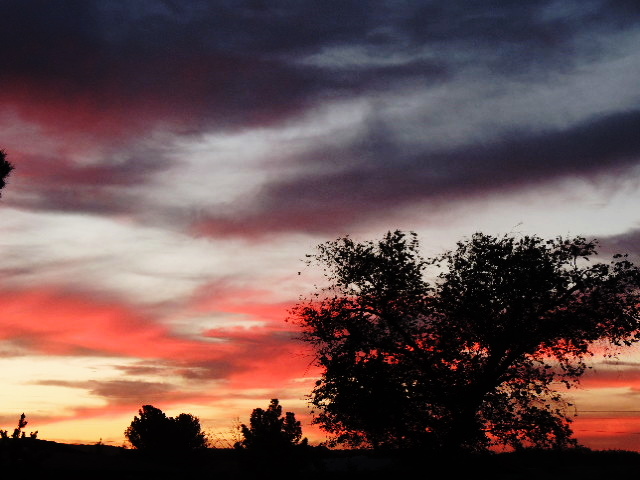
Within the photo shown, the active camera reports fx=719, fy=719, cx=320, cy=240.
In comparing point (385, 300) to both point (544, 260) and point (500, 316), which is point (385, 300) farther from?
point (544, 260)

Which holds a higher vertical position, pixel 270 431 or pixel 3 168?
pixel 3 168

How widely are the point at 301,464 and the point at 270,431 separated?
55.1 inches

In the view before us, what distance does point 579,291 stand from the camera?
37.3 metres

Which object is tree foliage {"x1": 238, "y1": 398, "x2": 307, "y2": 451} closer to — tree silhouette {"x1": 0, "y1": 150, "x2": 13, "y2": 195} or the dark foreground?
the dark foreground

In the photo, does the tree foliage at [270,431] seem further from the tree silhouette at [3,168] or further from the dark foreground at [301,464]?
the tree silhouette at [3,168]

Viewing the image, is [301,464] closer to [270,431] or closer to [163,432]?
[270,431]

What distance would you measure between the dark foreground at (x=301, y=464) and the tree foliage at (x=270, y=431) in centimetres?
33

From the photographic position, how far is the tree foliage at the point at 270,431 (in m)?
22.6

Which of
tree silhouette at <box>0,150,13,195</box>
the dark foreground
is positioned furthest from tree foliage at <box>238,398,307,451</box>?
tree silhouette at <box>0,150,13,195</box>

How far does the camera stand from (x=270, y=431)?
22.7 meters

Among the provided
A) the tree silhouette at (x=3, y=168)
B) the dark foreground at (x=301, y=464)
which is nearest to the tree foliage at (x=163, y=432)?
the dark foreground at (x=301, y=464)

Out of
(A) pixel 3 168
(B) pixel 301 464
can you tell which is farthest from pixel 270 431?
(A) pixel 3 168

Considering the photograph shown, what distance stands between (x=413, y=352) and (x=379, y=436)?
4.68 meters

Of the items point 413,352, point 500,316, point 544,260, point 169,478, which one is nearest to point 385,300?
point 413,352
